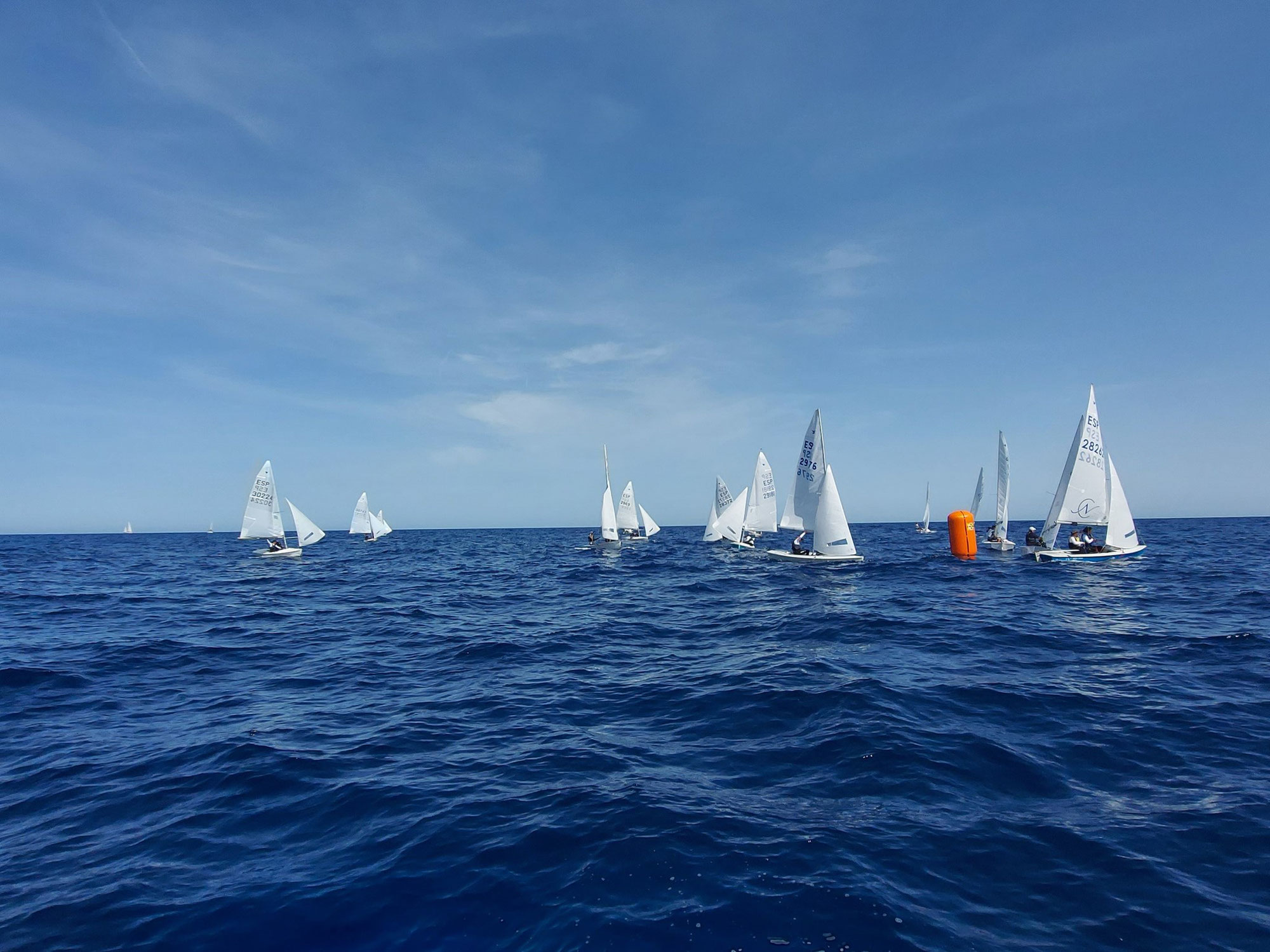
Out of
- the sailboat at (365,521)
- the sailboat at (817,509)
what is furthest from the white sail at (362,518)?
the sailboat at (817,509)

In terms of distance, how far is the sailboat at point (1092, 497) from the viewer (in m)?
35.6

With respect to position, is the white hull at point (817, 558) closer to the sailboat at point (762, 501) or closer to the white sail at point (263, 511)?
the sailboat at point (762, 501)

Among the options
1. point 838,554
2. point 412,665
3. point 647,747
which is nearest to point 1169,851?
point 647,747

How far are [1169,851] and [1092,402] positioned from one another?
3781cm

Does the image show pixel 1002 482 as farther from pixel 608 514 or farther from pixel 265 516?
pixel 265 516

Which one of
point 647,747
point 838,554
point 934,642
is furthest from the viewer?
point 838,554

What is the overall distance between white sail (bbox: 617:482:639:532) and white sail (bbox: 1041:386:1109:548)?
43.8 metres

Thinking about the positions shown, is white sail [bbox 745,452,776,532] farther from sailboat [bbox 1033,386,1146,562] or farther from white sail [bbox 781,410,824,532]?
sailboat [bbox 1033,386,1146,562]

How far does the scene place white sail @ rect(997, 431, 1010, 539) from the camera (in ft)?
157

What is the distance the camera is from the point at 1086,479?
36.1m

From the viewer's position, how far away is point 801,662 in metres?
15.5

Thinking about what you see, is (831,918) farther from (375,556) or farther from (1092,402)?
(375,556)

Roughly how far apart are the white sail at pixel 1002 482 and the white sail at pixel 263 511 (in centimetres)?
6293

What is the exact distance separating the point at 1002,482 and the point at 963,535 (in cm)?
869
